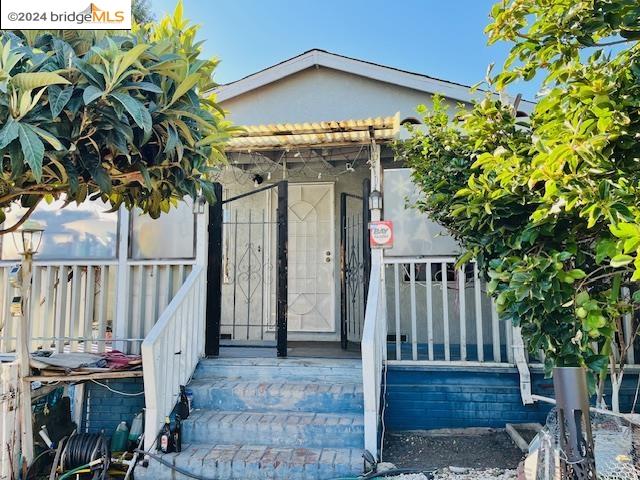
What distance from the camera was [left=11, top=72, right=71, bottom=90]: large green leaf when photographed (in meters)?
2.03

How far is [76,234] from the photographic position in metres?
5.20

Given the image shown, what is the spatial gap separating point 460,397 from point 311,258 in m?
2.97

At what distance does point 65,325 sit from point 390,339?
3.72 m

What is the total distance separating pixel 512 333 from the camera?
436 cm

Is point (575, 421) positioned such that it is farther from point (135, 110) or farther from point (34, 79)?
point (34, 79)

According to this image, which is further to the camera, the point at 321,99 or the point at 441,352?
the point at 321,99

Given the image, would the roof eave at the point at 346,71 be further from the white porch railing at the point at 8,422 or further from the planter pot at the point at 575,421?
the planter pot at the point at 575,421

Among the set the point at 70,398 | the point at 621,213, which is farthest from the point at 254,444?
the point at 621,213

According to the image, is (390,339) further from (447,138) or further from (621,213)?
(621,213)

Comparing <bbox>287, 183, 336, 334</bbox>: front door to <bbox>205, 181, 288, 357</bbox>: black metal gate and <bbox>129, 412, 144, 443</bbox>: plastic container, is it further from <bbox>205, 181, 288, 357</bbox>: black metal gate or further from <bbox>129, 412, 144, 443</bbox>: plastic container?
<bbox>129, 412, 144, 443</bbox>: plastic container

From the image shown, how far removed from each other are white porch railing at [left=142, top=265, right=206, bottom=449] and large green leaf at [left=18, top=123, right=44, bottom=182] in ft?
6.85

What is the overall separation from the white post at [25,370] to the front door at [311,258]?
3.32 m

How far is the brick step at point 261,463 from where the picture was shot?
3.38m

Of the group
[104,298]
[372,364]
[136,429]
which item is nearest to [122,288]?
[104,298]
